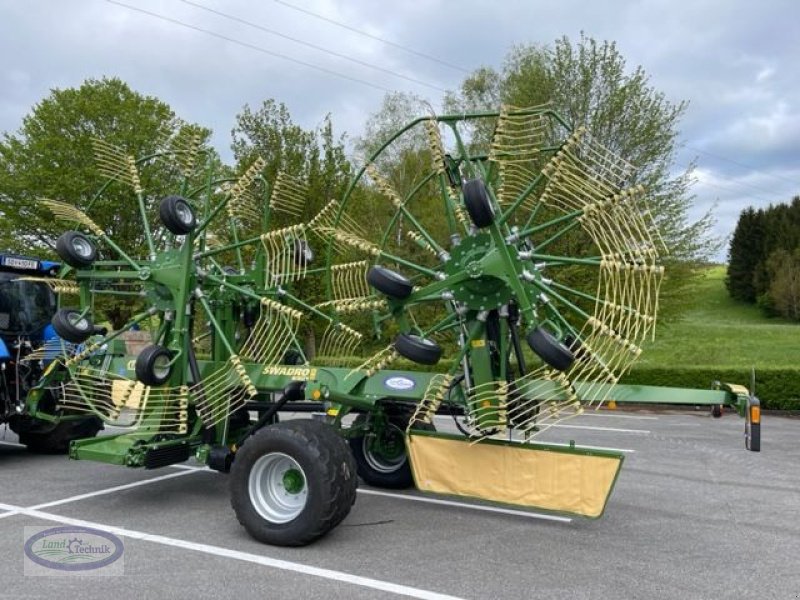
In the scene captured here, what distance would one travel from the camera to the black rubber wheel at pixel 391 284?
214 inches

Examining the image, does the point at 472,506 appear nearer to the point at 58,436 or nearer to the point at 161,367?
the point at 161,367

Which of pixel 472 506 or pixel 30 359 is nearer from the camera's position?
pixel 472 506

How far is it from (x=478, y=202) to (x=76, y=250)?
391cm

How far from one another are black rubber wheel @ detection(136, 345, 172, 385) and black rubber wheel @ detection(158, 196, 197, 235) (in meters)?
1.04

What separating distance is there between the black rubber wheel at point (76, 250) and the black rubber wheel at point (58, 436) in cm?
296

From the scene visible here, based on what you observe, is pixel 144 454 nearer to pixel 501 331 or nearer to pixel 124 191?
pixel 501 331

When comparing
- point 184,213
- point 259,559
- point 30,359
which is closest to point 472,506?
point 259,559

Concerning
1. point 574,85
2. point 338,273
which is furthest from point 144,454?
point 574,85

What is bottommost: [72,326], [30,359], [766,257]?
[30,359]

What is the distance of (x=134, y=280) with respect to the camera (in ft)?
22.1

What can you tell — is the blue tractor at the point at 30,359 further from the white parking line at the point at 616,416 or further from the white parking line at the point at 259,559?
the white parking line at the point at 616,416

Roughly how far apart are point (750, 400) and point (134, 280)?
5.43m

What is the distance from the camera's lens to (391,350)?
19.6 ft

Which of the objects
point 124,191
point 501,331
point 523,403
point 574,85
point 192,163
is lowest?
point 523,403
